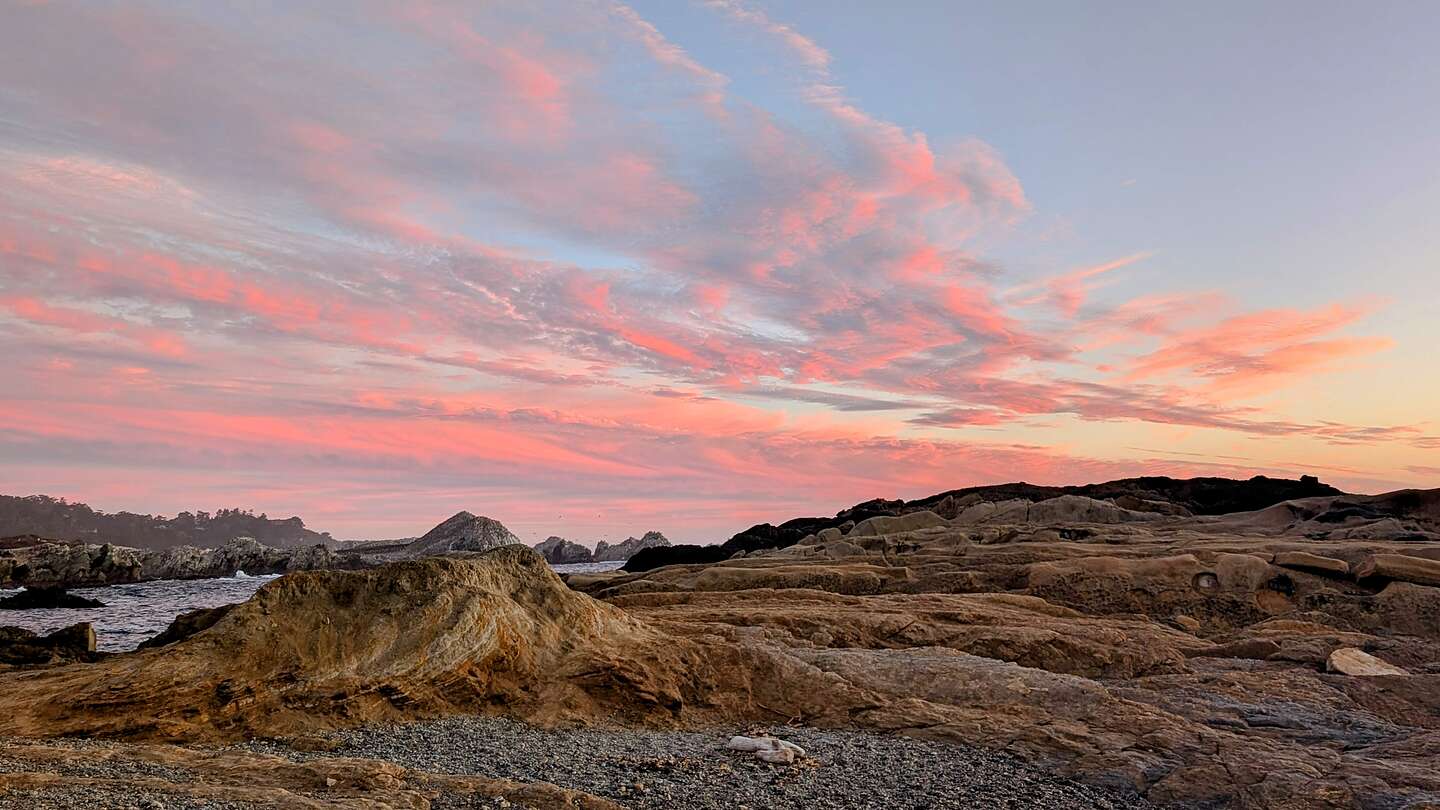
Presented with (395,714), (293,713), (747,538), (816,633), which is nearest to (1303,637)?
(816,633)

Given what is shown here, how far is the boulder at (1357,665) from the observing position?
19938 millimetres

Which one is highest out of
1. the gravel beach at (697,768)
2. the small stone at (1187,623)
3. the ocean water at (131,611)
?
the gravel beach at (697,768)

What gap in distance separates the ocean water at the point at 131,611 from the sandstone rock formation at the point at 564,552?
74161mm

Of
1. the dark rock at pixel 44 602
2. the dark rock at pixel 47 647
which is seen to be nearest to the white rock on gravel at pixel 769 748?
the dark rock at pixel 47 647

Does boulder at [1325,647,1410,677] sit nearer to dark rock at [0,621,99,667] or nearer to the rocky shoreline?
the rocky shoreline

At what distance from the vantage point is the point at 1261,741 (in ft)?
47.4

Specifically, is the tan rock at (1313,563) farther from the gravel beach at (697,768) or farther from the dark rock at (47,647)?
the dark rock at (47,647)

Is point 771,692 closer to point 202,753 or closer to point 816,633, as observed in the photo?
point 816,633

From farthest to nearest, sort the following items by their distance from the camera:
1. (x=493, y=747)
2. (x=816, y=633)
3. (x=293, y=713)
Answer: (x=816, y=633)
(x=293, y=713)
(x=493, y=747)

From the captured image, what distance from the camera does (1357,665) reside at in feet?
66.3

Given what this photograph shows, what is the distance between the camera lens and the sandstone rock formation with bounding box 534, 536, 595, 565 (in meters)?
151

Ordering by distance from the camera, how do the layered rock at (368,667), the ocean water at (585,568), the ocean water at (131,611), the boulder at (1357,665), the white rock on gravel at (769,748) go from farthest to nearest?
1. the ocean water at (585,568)
2. the ocean water at (131,611)
3. the boulder at (1357,665)
4. the layered rock at (368,667)
5. the white rock on gravel at (769,748)

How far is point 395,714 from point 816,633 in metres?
11.2

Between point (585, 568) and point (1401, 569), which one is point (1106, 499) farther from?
point (585, 568)
